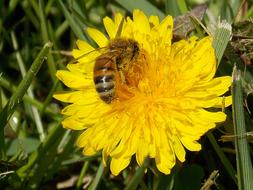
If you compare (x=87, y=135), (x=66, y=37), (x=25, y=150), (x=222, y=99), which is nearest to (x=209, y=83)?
(x=222, y=99)

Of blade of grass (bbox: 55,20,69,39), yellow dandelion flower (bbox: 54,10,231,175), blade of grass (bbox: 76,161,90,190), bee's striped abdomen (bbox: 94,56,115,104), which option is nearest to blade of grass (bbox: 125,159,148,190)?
yellow dandelion flower (bbox: 54,10,231,175)

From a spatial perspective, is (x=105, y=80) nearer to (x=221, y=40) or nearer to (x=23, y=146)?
(x=221, y=40)

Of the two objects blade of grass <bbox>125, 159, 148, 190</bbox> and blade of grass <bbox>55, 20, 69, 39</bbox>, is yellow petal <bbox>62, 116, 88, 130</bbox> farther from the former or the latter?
blade of grass <bbox>55, 20, 69, 39</bbox>

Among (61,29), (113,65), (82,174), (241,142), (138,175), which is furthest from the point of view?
(61,29)

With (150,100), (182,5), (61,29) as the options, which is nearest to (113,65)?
(150,100)

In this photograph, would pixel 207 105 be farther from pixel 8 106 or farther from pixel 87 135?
pixel 8 106

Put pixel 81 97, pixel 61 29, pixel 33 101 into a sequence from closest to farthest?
pixel 81 97 → pixel 33 101 → pixel 61 29

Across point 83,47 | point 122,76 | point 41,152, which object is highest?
point 83,47

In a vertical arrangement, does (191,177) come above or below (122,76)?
below

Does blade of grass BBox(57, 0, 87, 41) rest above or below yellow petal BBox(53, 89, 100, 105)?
above
